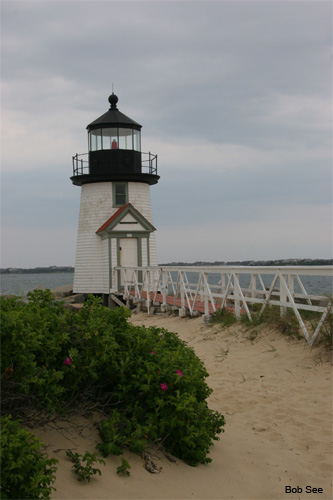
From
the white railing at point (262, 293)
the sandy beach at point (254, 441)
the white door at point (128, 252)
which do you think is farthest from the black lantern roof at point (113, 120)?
the sandy beach at point (254, 441)

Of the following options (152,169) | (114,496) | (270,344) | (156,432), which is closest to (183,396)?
(156,432)

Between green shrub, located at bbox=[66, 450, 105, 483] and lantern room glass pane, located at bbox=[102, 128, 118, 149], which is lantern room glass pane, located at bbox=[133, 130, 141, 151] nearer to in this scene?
lantern room glass pane, located at bbox=[102, 128, 118, 149]

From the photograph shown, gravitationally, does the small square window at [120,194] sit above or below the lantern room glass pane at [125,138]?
below

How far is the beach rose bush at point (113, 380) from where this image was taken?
4453 mm

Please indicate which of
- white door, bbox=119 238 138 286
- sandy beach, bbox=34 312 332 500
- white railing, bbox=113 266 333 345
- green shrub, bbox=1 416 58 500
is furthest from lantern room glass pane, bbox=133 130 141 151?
green shrub, bbox=1 416 58 500

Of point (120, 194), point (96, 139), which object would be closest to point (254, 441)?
point (120, 194)

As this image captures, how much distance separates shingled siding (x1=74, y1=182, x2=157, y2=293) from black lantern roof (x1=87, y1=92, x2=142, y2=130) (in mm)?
2682

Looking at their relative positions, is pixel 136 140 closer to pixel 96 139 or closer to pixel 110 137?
pixel 110 137

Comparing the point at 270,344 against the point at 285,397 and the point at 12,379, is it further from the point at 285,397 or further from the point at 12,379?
the point at 12,379

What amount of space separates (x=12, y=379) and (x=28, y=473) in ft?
2.82

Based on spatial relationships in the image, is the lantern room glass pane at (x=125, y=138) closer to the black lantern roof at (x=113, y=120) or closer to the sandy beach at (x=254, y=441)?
the black lantern roof at (x=113, y=120)

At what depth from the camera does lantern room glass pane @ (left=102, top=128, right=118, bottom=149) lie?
25156mm

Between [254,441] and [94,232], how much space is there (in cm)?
2009

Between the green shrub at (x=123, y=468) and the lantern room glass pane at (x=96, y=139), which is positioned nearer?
the green shrub at (x=123, y=468)
